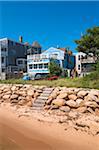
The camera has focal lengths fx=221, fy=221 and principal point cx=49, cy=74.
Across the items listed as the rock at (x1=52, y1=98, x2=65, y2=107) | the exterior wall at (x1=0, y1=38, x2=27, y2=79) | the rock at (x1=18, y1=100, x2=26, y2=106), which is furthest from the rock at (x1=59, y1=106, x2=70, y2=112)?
the exterior wall at (x1=0, y1=38, x2=27, y2=79)

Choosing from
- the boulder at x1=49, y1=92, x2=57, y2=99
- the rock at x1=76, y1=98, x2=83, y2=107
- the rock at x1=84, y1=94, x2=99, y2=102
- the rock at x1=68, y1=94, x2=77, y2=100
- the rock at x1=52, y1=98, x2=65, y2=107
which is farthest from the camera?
the boulder at x1=49, y1=92, x2=57, y2=99

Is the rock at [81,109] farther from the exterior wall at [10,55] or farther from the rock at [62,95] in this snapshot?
the exterior wall at [10,55]

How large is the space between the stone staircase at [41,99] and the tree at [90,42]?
58.3 feet

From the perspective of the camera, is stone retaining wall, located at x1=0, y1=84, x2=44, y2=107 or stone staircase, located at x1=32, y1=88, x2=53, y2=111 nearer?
stone staircase, located at x1=32, y1=88, x2=53, y2=111

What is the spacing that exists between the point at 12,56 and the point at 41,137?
→ 35.6 m

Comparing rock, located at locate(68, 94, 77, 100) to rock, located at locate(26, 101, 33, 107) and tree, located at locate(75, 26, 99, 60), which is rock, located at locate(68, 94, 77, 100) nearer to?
rock, located at locate(26, 101, 33, 107)

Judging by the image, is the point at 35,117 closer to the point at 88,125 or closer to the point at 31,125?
the point at 31,125

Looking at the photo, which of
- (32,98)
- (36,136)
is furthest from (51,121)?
(32,98)

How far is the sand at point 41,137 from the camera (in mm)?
6840

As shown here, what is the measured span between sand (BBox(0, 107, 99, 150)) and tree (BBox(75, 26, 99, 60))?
21.4 m

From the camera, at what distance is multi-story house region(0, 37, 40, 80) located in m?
39.7

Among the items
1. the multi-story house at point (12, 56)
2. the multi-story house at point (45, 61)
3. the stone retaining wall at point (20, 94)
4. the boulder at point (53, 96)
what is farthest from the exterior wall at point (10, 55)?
the boulder at point (53, 96)

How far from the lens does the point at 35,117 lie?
9.71m

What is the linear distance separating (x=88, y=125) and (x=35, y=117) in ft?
8.44
